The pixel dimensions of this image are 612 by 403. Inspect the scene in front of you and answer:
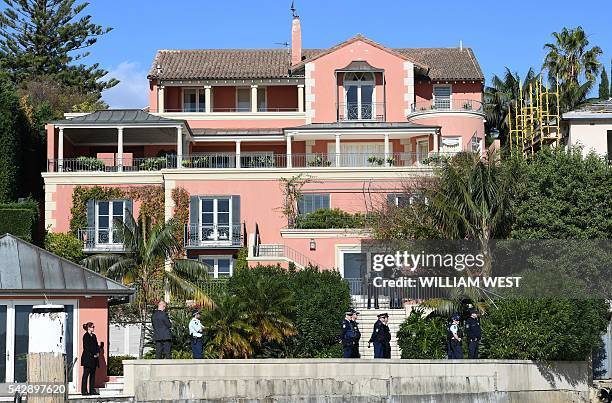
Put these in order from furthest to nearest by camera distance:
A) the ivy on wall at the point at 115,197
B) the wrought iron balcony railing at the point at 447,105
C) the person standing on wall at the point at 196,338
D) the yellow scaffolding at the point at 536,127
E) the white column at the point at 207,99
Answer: the white column at the point at 207,99
the wrought iron balcony railing at the point at 447,105
the yellow scaffolding at the point at 536,127
the ivy on wall at the point at 115,197
the person standing on wall at the point at 196,338

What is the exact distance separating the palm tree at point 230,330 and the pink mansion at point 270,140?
1162 centimetres

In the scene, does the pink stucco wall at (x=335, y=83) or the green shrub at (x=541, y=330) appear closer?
the green shrub at (x=541, y=330)

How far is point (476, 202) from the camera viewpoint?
122 ft

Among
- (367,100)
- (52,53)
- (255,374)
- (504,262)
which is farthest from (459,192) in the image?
(52,53)

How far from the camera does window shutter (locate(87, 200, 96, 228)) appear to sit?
150 feet

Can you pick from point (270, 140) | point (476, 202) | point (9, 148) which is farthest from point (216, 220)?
point (476, 202)

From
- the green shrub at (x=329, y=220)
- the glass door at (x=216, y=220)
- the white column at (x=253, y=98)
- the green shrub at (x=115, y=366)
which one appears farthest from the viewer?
the white column at (x=253, y=98)

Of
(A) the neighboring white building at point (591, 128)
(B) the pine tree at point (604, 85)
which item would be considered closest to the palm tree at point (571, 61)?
(B) the pine tree at point (604, 85)

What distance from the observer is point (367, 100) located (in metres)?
53.6

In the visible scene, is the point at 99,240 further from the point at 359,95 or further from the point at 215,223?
the point at 359,95

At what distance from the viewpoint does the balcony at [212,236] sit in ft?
146

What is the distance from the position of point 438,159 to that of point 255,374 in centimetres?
2062

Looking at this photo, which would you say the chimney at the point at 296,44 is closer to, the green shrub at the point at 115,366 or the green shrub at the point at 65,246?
the green shrub at the point at 65,246

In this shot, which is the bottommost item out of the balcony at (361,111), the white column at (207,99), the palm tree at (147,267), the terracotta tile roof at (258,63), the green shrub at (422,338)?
the green shrub at (422,338)
